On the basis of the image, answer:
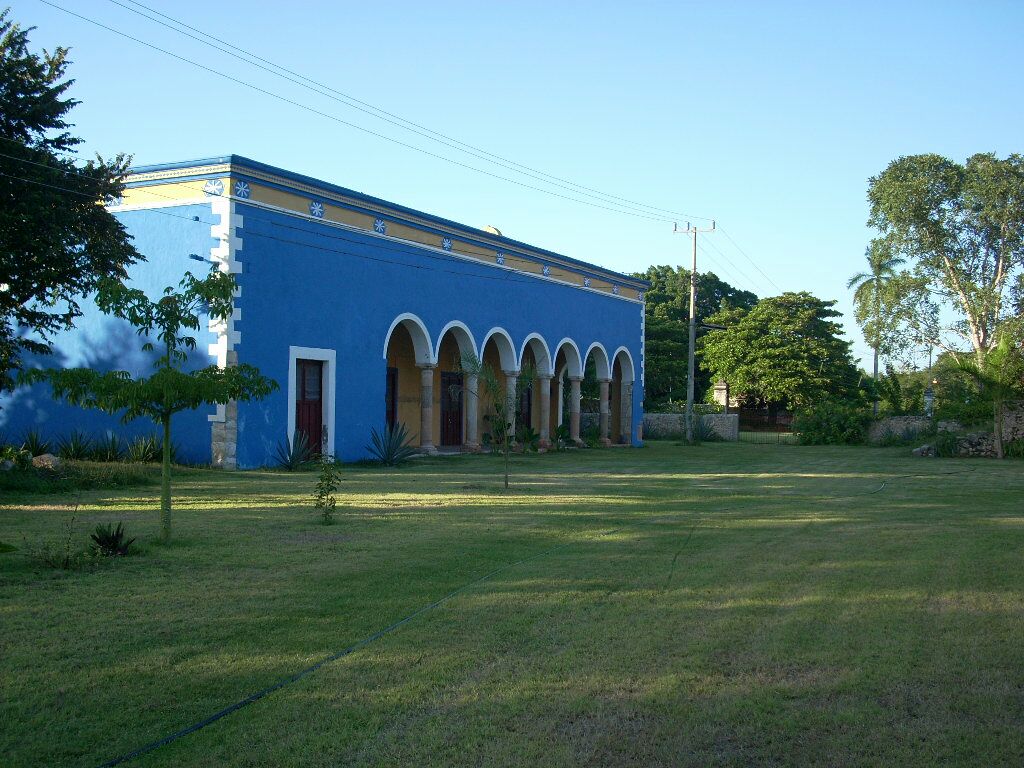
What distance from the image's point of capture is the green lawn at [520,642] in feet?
14.0

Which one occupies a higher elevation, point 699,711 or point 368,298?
point 368,298

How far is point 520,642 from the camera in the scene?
5887mm

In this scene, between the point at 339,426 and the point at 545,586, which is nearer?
the point at 545,586

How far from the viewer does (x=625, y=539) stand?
10172 millimetres

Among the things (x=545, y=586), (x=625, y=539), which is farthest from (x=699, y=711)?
(x=625, y=539)

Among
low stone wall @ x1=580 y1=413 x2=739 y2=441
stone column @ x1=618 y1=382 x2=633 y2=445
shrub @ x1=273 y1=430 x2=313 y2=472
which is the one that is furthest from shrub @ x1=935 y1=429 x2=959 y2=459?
shrub @ x1=273 y1=430 x2=313 y2=472

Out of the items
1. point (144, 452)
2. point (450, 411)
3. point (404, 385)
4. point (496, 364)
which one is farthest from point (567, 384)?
point (144, 452)

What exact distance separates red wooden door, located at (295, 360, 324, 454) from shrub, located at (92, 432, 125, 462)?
3.37m

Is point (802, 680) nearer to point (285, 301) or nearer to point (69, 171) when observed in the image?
point (69, 171)

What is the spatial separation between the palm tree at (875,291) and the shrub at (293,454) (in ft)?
88.5

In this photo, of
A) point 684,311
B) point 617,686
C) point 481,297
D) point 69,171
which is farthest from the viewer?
point 684,311

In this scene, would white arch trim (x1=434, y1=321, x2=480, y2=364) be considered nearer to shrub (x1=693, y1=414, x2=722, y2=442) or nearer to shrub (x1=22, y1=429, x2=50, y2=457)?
shrub (x1=22, y1=429, x2=50, y2=457)

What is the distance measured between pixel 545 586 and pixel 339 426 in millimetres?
13246

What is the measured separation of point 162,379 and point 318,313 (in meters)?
11.0
